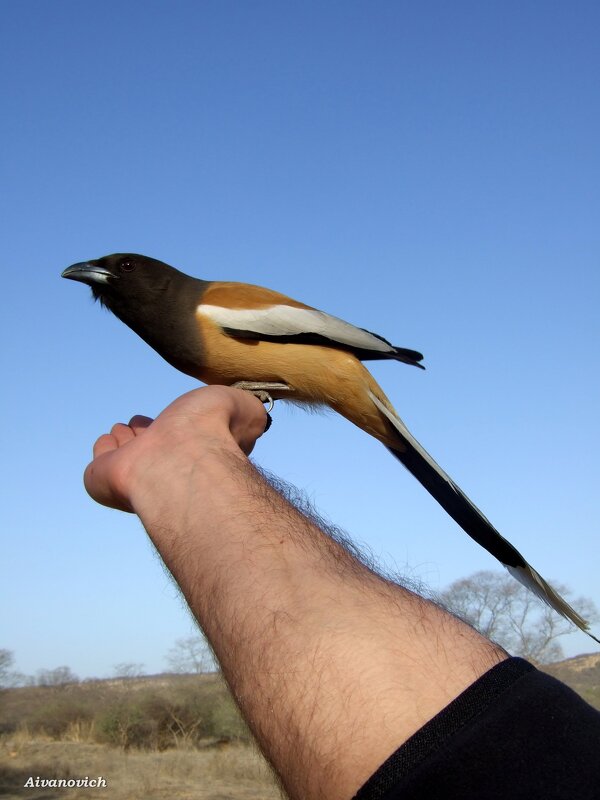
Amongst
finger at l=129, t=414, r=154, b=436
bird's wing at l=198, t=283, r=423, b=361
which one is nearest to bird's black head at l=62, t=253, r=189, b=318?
bird's wing at l=198, t=283, r=423, b=361

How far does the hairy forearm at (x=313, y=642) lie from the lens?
5.15 feet

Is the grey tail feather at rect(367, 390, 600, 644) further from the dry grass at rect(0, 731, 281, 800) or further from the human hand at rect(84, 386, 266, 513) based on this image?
the dry grass at rect(0, 731, 281, 800)

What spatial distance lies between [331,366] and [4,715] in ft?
81.1

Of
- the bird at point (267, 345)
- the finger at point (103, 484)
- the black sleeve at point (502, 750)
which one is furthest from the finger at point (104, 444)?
the black sleeve at point (502, 750)

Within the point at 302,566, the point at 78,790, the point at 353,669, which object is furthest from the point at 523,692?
the point at 78,790

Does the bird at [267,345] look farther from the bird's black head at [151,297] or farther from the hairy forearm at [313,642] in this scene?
the hairy forearm at [313,642]

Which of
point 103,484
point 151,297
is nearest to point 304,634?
point 103,484

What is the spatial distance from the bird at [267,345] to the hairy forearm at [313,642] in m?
2.83

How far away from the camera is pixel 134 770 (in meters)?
18.8

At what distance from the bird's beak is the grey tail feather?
2.09 m

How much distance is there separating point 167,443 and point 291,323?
2.80 m

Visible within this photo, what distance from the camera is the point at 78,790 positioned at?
15.7 m

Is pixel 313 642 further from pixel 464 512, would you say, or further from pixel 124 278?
pixel 124 278

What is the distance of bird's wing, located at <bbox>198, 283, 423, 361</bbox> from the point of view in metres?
5.21
